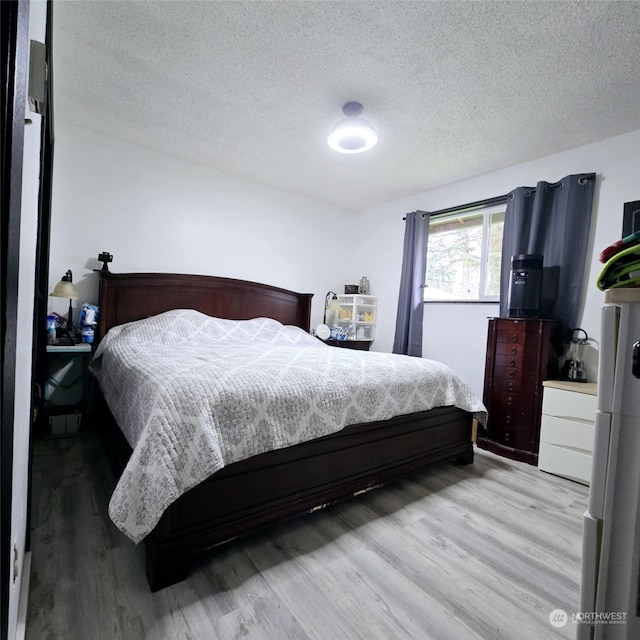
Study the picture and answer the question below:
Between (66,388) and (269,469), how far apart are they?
2085 millimetres

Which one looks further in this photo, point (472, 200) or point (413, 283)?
point (413, 283)

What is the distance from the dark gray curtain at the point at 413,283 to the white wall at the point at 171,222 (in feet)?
3.54

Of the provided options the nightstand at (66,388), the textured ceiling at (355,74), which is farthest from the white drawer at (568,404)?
the nightstand at (66,388)

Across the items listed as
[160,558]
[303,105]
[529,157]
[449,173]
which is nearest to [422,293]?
[449,173]

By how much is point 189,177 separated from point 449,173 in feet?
8.28

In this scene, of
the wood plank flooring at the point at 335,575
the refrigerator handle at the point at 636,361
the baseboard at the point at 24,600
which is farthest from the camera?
the wood plank flooring at the point at 335,575

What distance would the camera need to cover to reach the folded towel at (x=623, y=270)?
67cm

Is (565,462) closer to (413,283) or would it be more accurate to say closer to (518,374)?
(518,374)

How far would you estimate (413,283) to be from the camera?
371 cm

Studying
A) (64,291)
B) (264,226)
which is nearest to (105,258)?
(64,291)

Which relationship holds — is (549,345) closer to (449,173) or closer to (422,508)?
(422,508)

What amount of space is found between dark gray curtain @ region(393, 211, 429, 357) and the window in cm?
14

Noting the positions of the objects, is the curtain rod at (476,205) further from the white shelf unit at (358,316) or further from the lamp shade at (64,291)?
the lamp shade at (64,291)

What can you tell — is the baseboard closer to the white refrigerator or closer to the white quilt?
the white quilt
